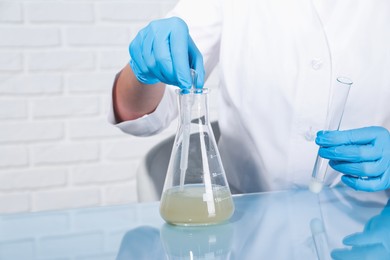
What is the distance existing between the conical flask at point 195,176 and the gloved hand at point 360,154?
8.6 inches

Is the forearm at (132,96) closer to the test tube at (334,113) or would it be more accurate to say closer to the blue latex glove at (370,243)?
the test tube at (334,113)

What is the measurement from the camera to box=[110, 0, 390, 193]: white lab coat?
1179 mm

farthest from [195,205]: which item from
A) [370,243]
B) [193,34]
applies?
[193,34]

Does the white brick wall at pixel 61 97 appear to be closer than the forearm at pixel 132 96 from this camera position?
No

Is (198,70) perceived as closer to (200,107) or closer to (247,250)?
(200,107)

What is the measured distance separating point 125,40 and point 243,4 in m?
0.75

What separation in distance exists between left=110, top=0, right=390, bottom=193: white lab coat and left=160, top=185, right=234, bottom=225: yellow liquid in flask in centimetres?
46

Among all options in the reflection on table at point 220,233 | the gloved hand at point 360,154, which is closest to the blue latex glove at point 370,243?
the reflection on table at point 220,233

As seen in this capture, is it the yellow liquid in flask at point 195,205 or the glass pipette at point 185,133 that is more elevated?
the glass pipette at point 185,133

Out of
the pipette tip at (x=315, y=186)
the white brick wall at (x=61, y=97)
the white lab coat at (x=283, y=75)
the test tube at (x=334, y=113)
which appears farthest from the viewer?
A: the white brick wall at (x=61, y=97)

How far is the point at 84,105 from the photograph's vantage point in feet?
6.38

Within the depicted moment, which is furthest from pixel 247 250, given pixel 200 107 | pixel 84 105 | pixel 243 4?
pixel 84 105

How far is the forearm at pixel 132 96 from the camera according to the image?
1204mm

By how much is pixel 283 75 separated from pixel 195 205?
0.55 meters
